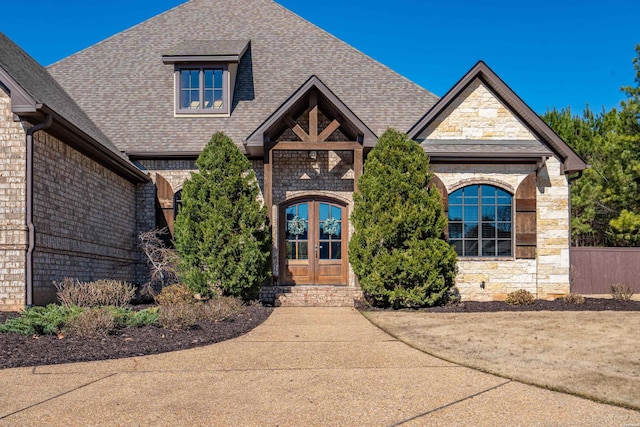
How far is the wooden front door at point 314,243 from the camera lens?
616 inches

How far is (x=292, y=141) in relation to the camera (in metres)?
14.7

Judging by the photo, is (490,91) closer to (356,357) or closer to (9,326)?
(356,357)

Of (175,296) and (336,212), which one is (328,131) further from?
(175,296)

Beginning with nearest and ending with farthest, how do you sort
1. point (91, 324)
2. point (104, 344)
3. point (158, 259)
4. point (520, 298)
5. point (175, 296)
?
point (104, 344)
point (91, 324)
point (175, 296)
point (520, 298)
point (158, 259)

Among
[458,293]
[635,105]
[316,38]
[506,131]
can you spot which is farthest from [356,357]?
[635,105]

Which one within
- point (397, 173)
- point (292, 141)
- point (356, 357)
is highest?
point (292, 141)

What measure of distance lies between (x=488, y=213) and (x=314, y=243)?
4379 mm

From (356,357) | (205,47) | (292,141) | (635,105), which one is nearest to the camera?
(356,357)

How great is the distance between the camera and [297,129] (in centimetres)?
1427

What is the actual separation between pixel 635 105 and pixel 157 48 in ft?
60.4

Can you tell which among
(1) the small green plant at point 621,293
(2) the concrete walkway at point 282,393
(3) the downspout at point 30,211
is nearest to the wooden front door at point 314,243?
(3) the downspout at point 30,211

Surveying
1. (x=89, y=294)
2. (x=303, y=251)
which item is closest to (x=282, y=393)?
(x=89, y=294)

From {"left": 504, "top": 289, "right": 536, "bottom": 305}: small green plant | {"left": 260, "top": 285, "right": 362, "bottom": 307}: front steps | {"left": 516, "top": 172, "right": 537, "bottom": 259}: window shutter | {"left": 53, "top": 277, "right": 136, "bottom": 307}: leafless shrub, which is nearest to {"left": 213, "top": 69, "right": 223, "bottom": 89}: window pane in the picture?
{"left": 260, "top": 285, "right": 362, "bottom": 307}: front steps

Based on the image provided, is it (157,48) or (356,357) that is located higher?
(157,48)
